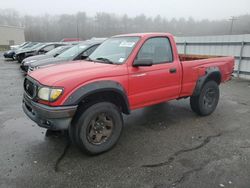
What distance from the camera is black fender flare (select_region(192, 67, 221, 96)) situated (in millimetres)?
4785

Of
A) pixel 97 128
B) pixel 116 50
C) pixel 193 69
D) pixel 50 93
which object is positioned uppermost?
pixel 116 50

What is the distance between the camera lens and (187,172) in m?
3.02

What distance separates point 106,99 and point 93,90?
411 mm

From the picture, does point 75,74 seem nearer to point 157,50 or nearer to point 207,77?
point 157,50

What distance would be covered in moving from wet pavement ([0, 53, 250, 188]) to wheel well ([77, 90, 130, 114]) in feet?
2.29

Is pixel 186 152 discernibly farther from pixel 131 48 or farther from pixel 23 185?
pixel 23 185

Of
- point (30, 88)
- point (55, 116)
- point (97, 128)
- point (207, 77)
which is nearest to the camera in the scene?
point (55, 116)

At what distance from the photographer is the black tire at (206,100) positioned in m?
4.95

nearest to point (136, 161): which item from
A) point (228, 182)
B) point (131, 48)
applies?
point (228, 182)

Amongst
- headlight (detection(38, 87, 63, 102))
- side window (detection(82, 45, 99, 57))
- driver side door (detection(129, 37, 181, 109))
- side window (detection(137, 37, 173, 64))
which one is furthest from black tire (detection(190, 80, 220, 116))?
side window (detection(82, 45, 99, 57))

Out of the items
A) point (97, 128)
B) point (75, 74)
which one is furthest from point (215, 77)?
point (75, 74)

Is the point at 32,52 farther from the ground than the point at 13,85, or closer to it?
farther from the ground

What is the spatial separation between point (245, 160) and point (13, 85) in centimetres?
866

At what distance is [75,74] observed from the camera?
3.27m
